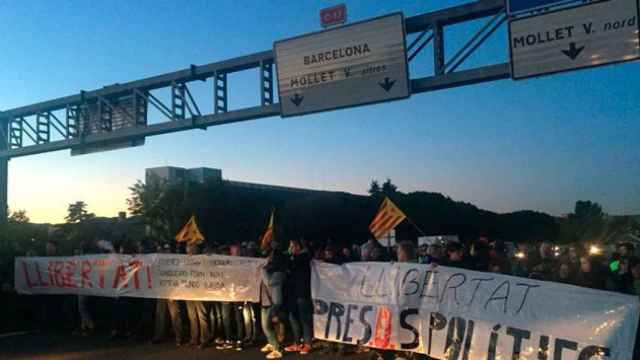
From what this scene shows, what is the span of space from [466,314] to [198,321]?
5.40 meters

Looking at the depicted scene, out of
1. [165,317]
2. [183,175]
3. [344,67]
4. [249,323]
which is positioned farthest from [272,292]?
[183,175]

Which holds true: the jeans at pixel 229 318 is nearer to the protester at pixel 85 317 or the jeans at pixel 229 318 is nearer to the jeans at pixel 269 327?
the jeans at pixel 269 327

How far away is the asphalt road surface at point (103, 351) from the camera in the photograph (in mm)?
10430

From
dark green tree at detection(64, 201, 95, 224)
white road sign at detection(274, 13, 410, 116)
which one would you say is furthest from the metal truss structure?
dark green tree at detection(64, 201, 95, 224)

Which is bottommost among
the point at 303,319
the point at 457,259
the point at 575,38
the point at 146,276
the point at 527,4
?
the point at 303,319

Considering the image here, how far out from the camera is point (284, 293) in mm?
10539

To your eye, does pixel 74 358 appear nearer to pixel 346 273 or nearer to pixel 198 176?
pixel 346 273

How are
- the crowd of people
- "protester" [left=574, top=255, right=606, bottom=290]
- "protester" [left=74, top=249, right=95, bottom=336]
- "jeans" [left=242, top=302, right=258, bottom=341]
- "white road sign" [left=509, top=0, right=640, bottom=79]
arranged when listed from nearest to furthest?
"protester" [left=574, top=255, right=606, bottom=290]
the crowd of people
"white road sign" [left=509, top=0, right=640, bottom=79]
"jeans" [left=242, top=302, right=258, bottom=341]
"protester" [left=74, top=249, right=95, bottom=336]

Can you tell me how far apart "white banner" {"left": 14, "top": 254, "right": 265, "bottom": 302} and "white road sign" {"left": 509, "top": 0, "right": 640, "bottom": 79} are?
5.75 m

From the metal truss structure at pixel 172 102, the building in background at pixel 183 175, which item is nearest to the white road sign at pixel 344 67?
the metal truss structure at pixel 172 102

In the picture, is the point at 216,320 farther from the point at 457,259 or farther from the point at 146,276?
the point at 457,259

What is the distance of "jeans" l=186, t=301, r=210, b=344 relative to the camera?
1141cm

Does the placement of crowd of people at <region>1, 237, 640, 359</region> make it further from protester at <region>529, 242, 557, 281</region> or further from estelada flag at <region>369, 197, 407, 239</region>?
estelada flag at <region>369, 197, 407, 239</region>

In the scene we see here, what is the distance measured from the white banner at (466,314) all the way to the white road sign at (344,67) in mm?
4099
